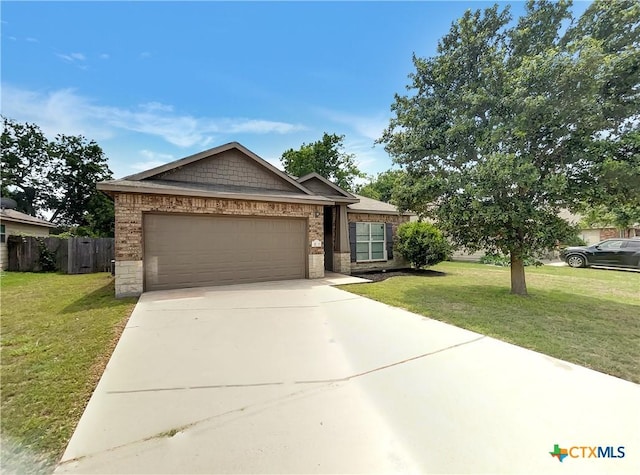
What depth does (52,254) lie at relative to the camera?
484 inches

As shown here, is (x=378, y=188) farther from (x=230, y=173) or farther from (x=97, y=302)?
(x=97, y=302)

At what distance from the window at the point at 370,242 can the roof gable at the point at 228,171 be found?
10.6 ft

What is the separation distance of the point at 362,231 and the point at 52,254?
1374 cm

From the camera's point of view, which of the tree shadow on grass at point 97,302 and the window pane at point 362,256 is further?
the window pane at point 362,256

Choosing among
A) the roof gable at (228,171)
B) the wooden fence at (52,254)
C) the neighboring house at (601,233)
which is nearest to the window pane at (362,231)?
the roof gable at (228,171)

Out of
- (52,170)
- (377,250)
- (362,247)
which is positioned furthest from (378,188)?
(52,170)

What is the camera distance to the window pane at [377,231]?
12215 mm

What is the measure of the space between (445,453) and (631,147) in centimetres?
716

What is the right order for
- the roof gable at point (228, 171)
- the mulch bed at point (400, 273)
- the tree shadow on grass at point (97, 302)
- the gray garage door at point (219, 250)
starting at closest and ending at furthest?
the tree shadow on grass at point (97, 302) < the gray garage door at point (219, 250) < the roof gable at point (228, 171) < the mulch bed at point (400, 273)

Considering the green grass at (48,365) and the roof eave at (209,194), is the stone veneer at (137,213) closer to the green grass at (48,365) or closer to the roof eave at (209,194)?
the roof eave at (209,194)

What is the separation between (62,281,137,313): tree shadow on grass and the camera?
5.92m

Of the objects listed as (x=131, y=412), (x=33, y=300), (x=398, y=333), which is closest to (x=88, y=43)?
(x=33, y=300)

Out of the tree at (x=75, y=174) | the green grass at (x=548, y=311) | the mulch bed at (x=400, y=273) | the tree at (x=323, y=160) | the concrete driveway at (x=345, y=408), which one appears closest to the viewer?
the concrete driveway at (x=345, y=408)

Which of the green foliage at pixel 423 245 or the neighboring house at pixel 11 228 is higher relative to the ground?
the neighboring house at pixel 11 228
